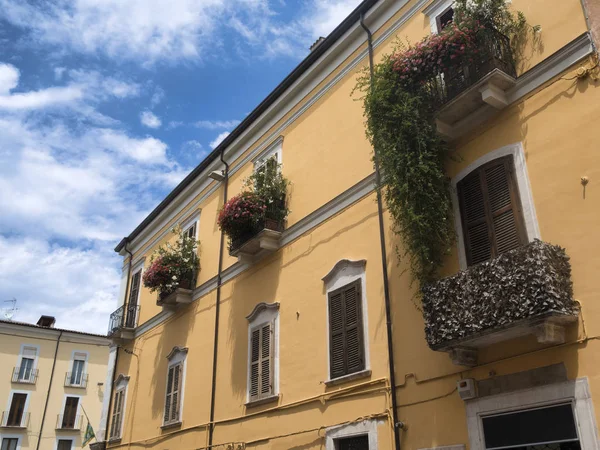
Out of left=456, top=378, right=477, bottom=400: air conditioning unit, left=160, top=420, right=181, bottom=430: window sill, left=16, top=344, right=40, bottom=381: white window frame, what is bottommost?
left=456, top=378, right=477, bottom=400: air conditioning unit

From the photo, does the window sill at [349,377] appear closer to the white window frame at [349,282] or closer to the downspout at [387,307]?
the white window frame at [349,282]

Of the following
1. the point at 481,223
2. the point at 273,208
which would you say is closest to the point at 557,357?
the point at 481,223

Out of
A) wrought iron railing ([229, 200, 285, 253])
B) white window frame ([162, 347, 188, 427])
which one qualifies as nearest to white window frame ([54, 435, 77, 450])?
white window frame ([162, 347, 188, 427])

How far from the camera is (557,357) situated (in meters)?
7.35

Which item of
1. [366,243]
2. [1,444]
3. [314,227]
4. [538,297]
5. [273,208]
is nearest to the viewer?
[538,297]

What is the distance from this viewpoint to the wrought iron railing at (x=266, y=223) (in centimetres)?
1348

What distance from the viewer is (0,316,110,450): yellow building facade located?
36156 millimetres

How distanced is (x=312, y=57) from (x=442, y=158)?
536cm

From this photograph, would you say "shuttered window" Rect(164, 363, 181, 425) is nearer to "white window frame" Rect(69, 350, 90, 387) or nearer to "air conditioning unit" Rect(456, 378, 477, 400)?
"air conditioning unit" Rect(456, 378, 477, 400)

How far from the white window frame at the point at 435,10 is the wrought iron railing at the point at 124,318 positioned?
13785 millimetres

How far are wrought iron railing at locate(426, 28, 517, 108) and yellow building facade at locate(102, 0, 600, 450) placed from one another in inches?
8.6

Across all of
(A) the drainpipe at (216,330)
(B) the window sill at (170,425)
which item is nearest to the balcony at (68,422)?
(B) the window sill at (170,425)

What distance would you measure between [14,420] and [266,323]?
1170 inches

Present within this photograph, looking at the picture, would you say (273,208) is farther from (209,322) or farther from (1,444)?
(1,444)
